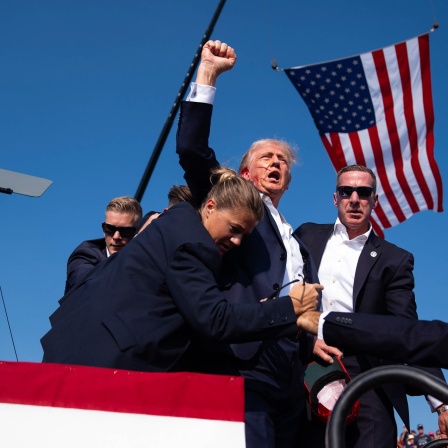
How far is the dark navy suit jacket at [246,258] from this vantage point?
11.0 feet

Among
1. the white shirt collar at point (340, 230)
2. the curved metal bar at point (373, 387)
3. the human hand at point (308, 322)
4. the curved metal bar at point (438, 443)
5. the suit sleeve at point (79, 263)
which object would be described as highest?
the white shirt collar at point (340, 230)

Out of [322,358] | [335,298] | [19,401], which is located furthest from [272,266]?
[19,401]

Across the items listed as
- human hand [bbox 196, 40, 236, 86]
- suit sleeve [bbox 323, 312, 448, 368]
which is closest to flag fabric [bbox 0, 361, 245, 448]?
suit sleeve [bbox 323, 312, 448, 368]

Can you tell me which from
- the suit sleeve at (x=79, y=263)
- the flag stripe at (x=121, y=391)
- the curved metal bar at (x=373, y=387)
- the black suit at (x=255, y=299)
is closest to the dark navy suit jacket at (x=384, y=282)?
the black suit at (x=255, y=299)

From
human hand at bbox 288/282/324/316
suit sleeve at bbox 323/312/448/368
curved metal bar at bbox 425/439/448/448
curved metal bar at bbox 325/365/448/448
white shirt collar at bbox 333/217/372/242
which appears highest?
white shirt collar at bbox 333/217/372/242

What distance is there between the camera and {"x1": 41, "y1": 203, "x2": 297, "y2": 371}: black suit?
2762 mm

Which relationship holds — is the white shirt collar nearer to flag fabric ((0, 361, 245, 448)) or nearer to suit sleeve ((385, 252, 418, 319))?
suit sleeve ((385, 252, 418, 319))

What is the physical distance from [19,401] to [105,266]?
3.80ft

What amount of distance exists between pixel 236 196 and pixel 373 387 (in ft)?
5.11

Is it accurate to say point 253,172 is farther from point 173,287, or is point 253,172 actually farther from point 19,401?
point 19,401

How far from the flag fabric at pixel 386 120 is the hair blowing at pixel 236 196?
313 inches

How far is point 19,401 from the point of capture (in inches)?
79.7

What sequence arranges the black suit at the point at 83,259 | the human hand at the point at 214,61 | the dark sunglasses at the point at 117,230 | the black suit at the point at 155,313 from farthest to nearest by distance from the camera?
the dark sunglasses at the point at 117,230 < the black suit at the point at 83,259 < the human hand at the point at 214,61 < the black suit at the point at 155,313

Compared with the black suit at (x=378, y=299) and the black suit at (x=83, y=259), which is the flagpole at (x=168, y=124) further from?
the black suit at (x=378, y=299)
